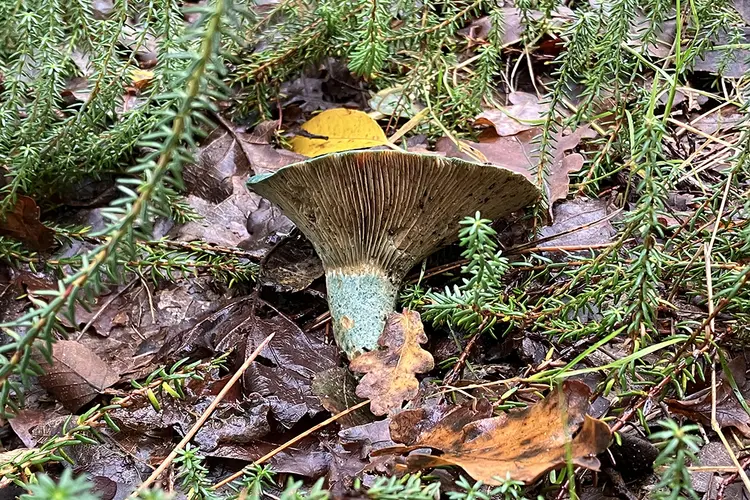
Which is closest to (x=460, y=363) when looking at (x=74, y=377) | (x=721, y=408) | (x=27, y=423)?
(x=721, y=408)

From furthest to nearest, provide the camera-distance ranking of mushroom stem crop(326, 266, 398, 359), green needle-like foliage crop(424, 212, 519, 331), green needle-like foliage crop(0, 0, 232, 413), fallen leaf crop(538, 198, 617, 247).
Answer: fallen leaf crop(538, 198, 617, 247), mushroom stem crop(326, 266, 398, 359), green needle-like foliage crop(424, 212, 519, 331), green needle-like foliage crop(0, 0, 232, 413)

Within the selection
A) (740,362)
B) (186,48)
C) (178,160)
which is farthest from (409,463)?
(186,48)

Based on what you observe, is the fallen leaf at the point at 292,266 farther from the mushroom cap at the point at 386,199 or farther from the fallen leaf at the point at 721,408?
the fallen leaf at the point at 721,408

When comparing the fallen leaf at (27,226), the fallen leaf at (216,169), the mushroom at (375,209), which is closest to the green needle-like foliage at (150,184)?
the mushroom at (375,209)

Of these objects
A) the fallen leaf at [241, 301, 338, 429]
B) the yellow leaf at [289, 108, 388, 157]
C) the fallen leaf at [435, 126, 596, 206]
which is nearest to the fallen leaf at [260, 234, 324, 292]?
the fallen leaf at [241, 301, 338, 429]

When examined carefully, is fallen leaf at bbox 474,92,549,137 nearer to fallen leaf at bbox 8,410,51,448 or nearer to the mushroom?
the mushroom

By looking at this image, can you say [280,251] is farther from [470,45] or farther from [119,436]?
[470,45]
